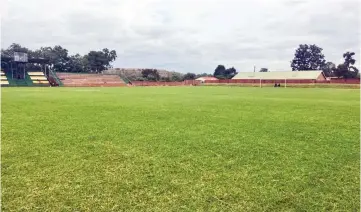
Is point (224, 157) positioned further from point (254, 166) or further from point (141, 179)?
point (141, 179)

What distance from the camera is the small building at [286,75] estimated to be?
232ft

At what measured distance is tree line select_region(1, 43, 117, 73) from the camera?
7700cm

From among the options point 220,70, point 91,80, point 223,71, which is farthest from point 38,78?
point 223,71

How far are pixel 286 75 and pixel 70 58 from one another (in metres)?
52.7

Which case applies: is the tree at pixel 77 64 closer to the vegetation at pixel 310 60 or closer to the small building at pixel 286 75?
the small building at pixel 286 75

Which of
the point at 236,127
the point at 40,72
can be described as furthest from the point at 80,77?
the point at 236,127

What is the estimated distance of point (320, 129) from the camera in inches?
259

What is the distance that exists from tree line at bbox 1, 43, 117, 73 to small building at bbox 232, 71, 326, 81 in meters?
35.3

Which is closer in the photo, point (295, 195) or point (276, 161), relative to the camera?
point (295, 195)

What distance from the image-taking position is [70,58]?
261 ft

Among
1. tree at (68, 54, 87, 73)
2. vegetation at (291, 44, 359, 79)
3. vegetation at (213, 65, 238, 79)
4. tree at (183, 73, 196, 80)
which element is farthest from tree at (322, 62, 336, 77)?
tree at (68, 54, 87, 73)

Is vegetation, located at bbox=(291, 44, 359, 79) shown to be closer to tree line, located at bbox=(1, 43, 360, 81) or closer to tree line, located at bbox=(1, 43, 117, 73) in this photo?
tree line, located at bbox=(1, 43, 360, 81)

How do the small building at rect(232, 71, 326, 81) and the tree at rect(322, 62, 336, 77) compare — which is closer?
Result: the small building at rect(232, 71, 326, 81)

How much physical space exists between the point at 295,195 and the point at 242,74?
79.7 metres
